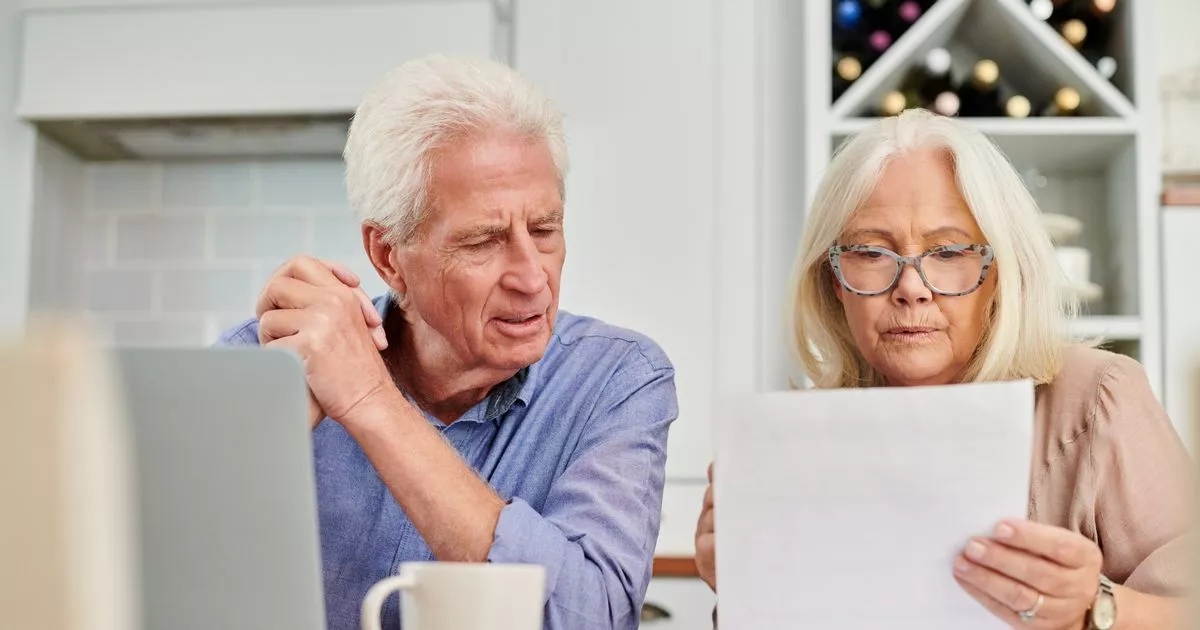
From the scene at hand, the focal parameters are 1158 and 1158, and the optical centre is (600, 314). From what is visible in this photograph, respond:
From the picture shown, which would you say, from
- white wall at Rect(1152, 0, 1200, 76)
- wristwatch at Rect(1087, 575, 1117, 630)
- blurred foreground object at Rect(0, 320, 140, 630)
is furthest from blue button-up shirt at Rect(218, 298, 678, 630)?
white wall at Rect(1152, 0, 1200, 76)

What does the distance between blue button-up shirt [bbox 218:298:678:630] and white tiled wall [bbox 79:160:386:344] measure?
1.34 meters

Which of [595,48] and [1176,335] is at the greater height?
[595,48]

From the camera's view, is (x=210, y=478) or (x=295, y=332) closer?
(x=210, y=478)

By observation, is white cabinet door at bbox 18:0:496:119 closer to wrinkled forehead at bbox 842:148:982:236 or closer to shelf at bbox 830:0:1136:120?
shelf at bbox 830:0:1136:120

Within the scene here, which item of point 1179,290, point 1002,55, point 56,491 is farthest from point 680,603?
point 56,491

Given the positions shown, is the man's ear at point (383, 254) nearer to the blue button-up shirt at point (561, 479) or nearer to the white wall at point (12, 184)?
the blue button-up shirt at point (561, 479)

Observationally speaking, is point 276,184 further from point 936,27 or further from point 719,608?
point 719,608

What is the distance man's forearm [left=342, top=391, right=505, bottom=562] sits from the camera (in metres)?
0.99

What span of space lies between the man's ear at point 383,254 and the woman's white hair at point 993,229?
1.59ft

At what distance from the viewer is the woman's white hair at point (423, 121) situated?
4.09 ft

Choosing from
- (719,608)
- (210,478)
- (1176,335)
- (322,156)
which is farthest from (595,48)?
(210,478)

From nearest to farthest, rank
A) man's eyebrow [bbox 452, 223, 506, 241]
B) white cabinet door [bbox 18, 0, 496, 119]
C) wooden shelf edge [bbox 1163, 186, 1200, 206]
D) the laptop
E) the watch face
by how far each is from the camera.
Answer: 1. the laptop
2. the watch face
3. man's eyebrow [bbox 452, 223, 506, 241]
4. wooden shelf edge [bbox 1163, 186, 1200, 206]
5. white cabinet door [bbox 18, 0, 496, 119]

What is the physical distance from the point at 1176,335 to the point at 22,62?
242 centimetres

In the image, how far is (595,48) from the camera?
258cm
